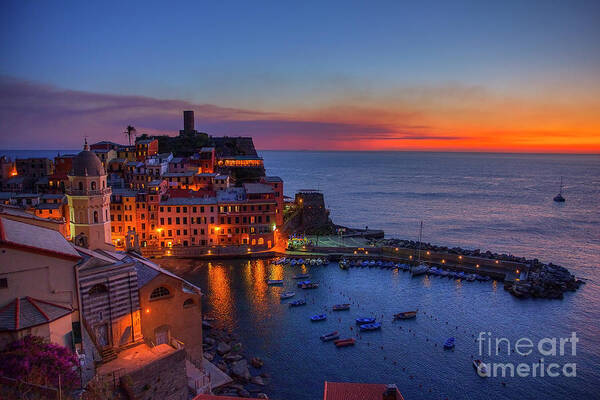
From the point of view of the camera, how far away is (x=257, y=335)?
38.9 metres

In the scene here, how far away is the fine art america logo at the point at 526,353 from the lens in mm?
33906

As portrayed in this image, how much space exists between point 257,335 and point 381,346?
39.5ft

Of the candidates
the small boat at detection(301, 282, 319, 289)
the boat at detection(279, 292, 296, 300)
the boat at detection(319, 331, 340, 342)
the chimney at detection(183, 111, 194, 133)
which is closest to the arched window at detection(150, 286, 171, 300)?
the boat at detection(319, 331, 340, 342)

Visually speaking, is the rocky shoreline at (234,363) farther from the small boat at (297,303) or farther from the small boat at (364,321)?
the small boat at (364,321)

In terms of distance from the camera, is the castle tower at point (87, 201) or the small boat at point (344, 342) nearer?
the castle tower at point (87, 201)

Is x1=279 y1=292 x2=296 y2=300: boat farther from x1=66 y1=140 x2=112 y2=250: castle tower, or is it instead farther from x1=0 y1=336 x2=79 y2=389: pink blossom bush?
x1=0 y1=336 x2=79 y2=389: pink blossom bush

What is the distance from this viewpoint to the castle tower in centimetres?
3544

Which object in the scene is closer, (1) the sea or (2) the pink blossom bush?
(2) the pink blossom bush

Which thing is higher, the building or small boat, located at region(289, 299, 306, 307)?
the building

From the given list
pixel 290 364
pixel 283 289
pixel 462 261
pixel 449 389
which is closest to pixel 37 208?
pixel 283 289

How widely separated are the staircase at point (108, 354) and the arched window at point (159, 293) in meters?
4.05

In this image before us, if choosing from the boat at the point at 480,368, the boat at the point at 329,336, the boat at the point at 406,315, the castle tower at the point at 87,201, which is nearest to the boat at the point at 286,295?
the boat at the point at 329,336

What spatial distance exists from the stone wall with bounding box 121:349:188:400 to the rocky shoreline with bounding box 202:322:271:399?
5.99m

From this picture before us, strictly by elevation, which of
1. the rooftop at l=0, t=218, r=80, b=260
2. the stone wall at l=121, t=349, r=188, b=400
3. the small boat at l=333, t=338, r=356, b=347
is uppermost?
the rooftop at l=0, t=218, r=80, b=260
